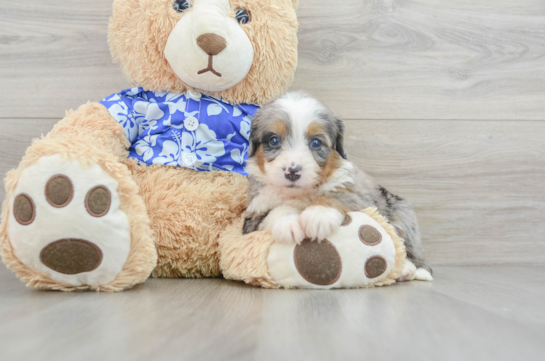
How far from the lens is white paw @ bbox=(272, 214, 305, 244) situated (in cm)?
143

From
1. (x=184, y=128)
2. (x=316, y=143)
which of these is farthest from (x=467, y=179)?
(x=184, y=128)

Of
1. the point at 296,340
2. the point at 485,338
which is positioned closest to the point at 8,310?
the point at 296,340

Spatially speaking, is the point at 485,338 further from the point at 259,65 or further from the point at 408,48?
the point at 408,48

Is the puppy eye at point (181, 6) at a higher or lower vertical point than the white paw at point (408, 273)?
higher

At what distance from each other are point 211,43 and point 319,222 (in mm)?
794

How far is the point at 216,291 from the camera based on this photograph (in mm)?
1415

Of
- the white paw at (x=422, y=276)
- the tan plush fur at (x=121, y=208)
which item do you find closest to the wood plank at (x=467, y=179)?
the white paw at (x=422, y=276)

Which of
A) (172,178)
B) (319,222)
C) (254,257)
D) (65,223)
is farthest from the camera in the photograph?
(172,178)

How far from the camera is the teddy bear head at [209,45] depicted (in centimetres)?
166

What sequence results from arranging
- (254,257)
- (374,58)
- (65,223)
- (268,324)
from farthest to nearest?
1. (374,58)
2. (254,257)
3. (65,223)
4. (268,324)

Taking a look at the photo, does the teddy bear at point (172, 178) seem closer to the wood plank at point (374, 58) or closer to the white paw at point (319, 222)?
the white paw at point (319, 222)

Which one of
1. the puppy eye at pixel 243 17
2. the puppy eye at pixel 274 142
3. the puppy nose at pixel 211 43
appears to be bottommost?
the puppy eye at pixel 274 142

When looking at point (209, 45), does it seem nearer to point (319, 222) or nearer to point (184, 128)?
point (184, 128)

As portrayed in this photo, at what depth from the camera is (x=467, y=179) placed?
2.33m
